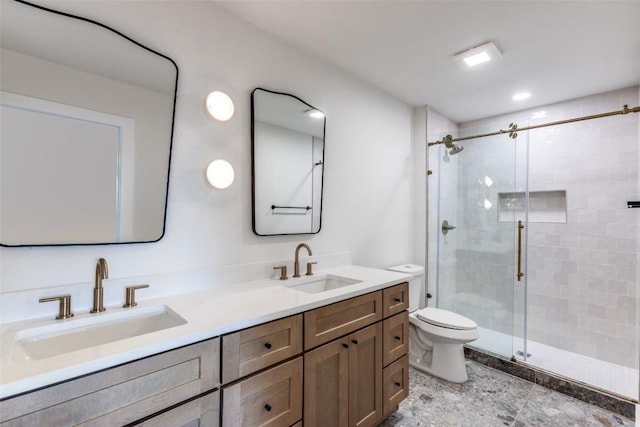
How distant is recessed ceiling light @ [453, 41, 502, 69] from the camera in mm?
1979

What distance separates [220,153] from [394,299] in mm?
1317

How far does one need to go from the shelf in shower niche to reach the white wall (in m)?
1.25

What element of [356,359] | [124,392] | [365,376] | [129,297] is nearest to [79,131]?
[129,297]

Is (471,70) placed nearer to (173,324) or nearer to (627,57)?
(627,57)

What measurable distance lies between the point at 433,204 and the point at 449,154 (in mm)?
549

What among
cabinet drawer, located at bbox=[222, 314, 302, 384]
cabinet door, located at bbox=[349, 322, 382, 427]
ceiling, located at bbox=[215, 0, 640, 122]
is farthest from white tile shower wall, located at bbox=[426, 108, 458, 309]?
cabinet drawer, located at bbox=[222, 314, 302, 384]

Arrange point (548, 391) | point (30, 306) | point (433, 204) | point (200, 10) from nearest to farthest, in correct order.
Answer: point (30, 306)
point (200, 10)
point (548, 391)
point (433, 204)

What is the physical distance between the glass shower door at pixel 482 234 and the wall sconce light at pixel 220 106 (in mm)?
2205

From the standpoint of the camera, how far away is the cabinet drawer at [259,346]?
1.10 meters

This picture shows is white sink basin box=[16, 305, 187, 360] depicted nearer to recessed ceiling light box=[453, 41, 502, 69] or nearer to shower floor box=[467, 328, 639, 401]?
recessed ceiling light box=[453, 41, 502, 69]

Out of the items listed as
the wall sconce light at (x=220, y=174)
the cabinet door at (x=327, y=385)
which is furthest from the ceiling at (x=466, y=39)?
the cabinet door at (x=327, y=385)

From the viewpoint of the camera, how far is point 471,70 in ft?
7.63

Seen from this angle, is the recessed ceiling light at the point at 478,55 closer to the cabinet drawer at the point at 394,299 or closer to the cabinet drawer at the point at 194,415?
the cabinet drawer at the point at 394,299

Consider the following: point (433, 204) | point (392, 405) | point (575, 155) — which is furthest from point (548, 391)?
point (575, 155)
